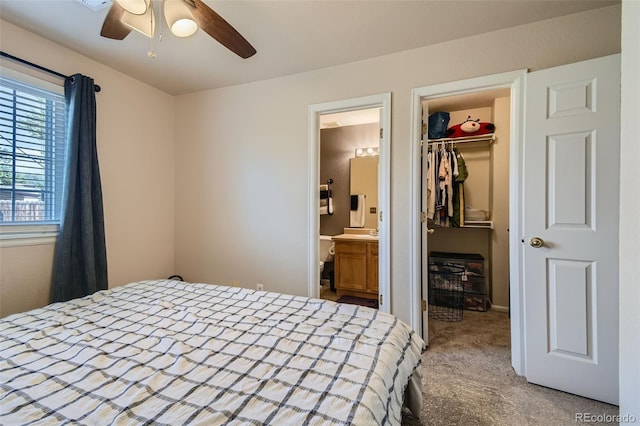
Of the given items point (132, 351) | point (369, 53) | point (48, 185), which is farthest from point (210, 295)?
point (369, 53)

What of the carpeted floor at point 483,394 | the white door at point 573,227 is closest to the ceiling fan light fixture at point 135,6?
the white door at point 573,227

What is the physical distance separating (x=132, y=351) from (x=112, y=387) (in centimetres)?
24

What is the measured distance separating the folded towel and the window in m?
3.21

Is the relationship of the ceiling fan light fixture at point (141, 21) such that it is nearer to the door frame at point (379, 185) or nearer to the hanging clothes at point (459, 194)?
the door frame at point (379, 185)

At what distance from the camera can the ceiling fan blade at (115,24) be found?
55.2 inches

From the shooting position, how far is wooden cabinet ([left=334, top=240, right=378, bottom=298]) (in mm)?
3451

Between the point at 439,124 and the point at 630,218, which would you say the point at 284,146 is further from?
the point at 630,218

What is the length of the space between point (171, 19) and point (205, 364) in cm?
167

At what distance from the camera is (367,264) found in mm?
3480

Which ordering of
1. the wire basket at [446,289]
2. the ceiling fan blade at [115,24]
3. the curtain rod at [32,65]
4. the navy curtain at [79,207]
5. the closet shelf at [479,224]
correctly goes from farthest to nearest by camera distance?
the closet shelf at [479,224]
the wire basket at [446,289]
the navy curtain at [79,207]
the curtain rod at [32,65]
the ceiling fan blade at [115,24]

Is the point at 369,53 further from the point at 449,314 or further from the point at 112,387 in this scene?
the point at 449,314

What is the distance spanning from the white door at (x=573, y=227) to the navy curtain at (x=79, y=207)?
3.32 m

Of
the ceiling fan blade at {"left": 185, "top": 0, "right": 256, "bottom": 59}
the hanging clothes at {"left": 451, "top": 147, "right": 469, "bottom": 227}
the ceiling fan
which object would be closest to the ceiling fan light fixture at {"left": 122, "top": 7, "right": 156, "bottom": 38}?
the ceiling fan

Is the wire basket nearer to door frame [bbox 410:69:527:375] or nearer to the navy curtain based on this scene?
door frame [bbox 410:69:527:375]
